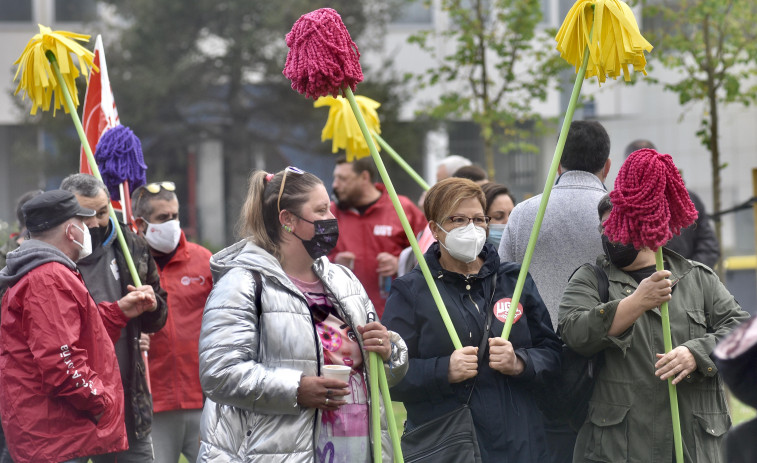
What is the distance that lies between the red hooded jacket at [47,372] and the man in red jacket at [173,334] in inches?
52.6

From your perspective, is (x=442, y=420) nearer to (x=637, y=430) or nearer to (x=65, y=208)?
(x=637, y=430)

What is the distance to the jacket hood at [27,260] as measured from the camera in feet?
15.1

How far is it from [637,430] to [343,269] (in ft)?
4.32

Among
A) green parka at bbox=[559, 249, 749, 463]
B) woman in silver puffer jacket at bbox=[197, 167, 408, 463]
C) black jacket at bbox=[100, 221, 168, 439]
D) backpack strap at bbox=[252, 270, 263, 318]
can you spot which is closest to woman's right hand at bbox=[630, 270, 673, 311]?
green parka at bbox=[559, 249, 749, 463]

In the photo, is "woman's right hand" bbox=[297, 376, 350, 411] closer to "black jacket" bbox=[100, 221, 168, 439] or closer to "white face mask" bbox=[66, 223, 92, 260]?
"white face mask" bbox=[66, 223, 92, 260]

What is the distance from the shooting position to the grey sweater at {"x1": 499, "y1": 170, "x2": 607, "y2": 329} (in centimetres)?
504

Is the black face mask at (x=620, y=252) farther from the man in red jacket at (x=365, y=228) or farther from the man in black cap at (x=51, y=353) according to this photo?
the man in red jacket at (x=365, y=228)

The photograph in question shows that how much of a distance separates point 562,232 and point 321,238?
1.53 metres

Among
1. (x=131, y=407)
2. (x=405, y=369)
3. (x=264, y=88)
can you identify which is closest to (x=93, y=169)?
(x=131, y=407)

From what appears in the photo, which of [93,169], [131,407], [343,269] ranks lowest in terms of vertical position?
[131,407]

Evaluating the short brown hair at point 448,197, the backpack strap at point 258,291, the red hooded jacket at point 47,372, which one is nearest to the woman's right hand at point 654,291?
the short brown hair at point 448,197

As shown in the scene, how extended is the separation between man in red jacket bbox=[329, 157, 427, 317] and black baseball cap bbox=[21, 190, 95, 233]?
11.5ft

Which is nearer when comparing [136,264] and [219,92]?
[136,264]

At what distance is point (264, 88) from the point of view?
24.0 m
